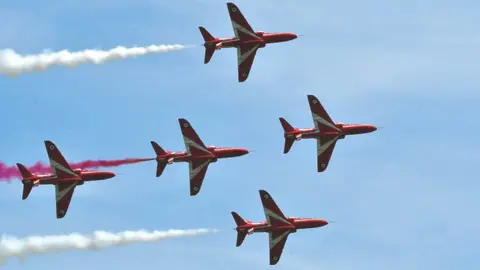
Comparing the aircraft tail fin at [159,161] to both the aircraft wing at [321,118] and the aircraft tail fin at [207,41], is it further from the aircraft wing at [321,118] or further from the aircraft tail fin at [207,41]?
the aircraft wing at [321,118]

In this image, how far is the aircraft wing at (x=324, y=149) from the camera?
143250 millimetres

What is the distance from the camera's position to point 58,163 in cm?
13412

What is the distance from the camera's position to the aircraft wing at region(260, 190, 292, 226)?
140000 mm

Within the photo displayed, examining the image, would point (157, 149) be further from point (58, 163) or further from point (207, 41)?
point (207, 41)

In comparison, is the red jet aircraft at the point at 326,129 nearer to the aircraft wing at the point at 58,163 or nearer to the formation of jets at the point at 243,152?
the formation of jets at the point at 243,152

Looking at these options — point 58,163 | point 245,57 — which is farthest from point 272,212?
point 58,163

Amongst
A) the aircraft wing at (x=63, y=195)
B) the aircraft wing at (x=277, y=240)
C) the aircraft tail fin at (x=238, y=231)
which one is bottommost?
the aircraft wing at (x=277, y=240)

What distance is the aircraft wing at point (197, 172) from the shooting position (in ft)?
459

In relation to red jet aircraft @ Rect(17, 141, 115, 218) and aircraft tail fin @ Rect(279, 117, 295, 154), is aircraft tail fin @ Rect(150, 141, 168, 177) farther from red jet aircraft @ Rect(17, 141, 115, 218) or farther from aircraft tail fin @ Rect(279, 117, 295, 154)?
aircraft tail fin @ Rect(279, 117, 295, 154)

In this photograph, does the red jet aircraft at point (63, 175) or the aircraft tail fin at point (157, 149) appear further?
the aircraft tail fin at point (157, 149)

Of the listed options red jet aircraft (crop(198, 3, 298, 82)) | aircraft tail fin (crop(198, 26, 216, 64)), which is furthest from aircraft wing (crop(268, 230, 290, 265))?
aircraft tail fin (crop(198, 26, 216, 64))

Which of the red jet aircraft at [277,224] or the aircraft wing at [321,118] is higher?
the aircraft wing at [321,118]

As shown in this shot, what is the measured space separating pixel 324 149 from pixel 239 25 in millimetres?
15439

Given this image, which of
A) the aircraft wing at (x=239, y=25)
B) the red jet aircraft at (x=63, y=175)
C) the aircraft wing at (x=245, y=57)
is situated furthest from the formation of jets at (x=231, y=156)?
the aircraft wing at (x=239, y=25)
